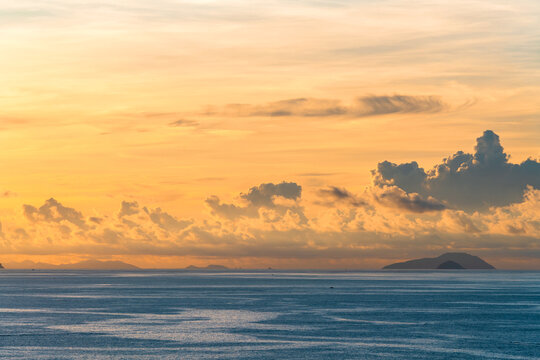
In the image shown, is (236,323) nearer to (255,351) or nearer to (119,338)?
(119,338)

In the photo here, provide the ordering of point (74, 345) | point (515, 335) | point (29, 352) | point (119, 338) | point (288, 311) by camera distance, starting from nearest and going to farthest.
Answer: point (29, 352) < point (74, 345) < point (119, 338) < point (515, 335) < point (288, 311)

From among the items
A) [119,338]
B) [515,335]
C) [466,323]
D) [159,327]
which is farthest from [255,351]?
[466,323]

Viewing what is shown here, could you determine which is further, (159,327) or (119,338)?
(159,327)

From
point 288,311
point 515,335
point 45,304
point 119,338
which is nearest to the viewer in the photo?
point 119,338

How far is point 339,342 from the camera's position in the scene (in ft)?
324

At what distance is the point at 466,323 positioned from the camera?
128 metres

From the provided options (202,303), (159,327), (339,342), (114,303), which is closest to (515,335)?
(339,342)

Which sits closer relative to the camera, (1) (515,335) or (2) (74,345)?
(2) (74,345)

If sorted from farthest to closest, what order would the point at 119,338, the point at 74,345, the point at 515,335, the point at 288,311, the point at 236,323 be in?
1. the point at 288,311
2. the point at 236,323
3. the point at 515,335
4. the point at 119,338
5. the point at 74,345

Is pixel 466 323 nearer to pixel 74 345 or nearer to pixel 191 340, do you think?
pixel 191 340

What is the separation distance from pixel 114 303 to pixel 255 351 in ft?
312

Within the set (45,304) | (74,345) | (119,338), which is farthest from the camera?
(45,304)

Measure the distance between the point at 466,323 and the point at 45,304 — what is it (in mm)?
98155

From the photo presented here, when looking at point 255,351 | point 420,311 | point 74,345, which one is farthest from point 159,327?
point 420,311
